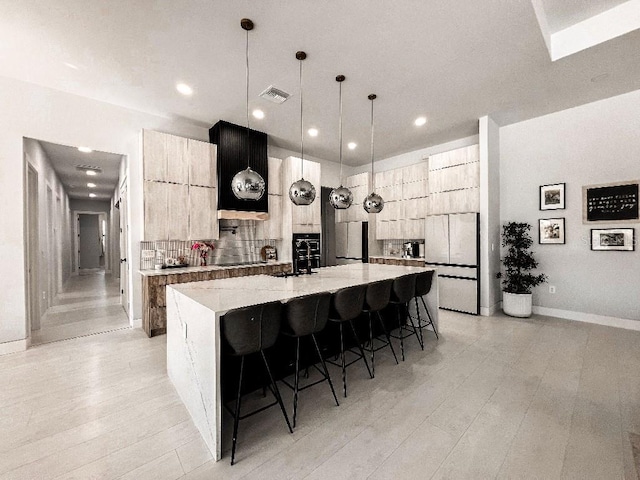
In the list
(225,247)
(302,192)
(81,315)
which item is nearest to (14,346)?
(81,315)

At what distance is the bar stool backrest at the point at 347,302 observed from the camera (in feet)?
8.29

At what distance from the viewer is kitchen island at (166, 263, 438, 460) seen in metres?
1.81

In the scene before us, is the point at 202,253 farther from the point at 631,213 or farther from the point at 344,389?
the point at 631,213

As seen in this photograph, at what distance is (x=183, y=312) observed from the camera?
2328mm

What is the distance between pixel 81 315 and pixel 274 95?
16.0 feet

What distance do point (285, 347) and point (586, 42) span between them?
4.44 m

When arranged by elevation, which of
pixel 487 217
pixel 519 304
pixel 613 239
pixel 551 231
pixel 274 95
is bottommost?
pixel 519 304

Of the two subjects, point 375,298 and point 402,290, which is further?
point 402,290

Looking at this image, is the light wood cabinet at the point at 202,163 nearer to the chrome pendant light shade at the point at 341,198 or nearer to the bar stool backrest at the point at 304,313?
the chrome pendant light shade at the point at 341,198

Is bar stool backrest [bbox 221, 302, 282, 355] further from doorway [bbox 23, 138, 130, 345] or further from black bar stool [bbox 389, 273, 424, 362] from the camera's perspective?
doorway [bbox 23, 138, 130, 345]

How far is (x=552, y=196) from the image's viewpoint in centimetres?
472

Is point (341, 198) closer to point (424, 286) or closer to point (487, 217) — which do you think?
point (424, 286)

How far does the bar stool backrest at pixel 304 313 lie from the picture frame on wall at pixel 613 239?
4674 millimetres

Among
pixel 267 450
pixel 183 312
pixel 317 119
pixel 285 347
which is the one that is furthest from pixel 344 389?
pixel 317 119
